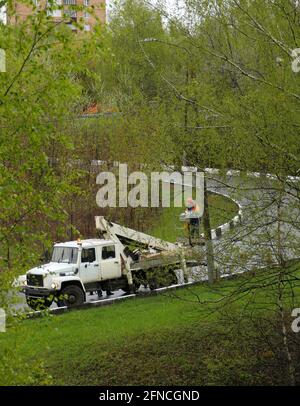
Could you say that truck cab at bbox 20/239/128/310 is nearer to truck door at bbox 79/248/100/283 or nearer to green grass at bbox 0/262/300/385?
truck door at bbox 79/248/100/283

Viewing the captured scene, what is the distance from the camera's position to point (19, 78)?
6504mm

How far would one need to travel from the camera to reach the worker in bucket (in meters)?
11.1

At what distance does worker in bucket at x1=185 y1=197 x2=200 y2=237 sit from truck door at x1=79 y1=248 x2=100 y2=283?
19.1ft

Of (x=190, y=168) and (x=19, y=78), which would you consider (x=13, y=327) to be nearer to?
(x=19, y=78)

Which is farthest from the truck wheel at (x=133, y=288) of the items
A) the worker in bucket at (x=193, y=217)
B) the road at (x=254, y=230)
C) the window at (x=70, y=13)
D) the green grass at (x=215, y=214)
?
the window at (x=70, y=13)

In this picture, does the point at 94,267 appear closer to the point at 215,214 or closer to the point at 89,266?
the point at 89,266

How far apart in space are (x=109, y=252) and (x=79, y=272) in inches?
43.2

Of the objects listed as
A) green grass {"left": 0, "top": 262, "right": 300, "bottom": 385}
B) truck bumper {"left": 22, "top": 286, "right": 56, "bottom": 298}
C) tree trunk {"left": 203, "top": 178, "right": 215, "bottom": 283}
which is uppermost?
tree trunk {"left": 203, "top": 178, "right": 215, "bottom": 283}

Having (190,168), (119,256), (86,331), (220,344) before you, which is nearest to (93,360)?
(86,331)

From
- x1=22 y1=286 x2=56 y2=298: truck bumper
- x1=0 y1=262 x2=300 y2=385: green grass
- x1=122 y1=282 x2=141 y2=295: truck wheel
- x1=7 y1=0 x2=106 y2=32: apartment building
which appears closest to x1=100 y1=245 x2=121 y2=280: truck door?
x1=122 y1=282 x2=141 y2=295: truck wheel

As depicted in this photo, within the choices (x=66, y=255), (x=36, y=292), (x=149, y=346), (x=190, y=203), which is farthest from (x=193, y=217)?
(x=66, y=255)

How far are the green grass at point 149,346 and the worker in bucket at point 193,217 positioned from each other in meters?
0.91

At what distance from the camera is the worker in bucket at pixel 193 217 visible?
11078 millimetres

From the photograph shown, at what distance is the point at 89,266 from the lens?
1791 centimetres
